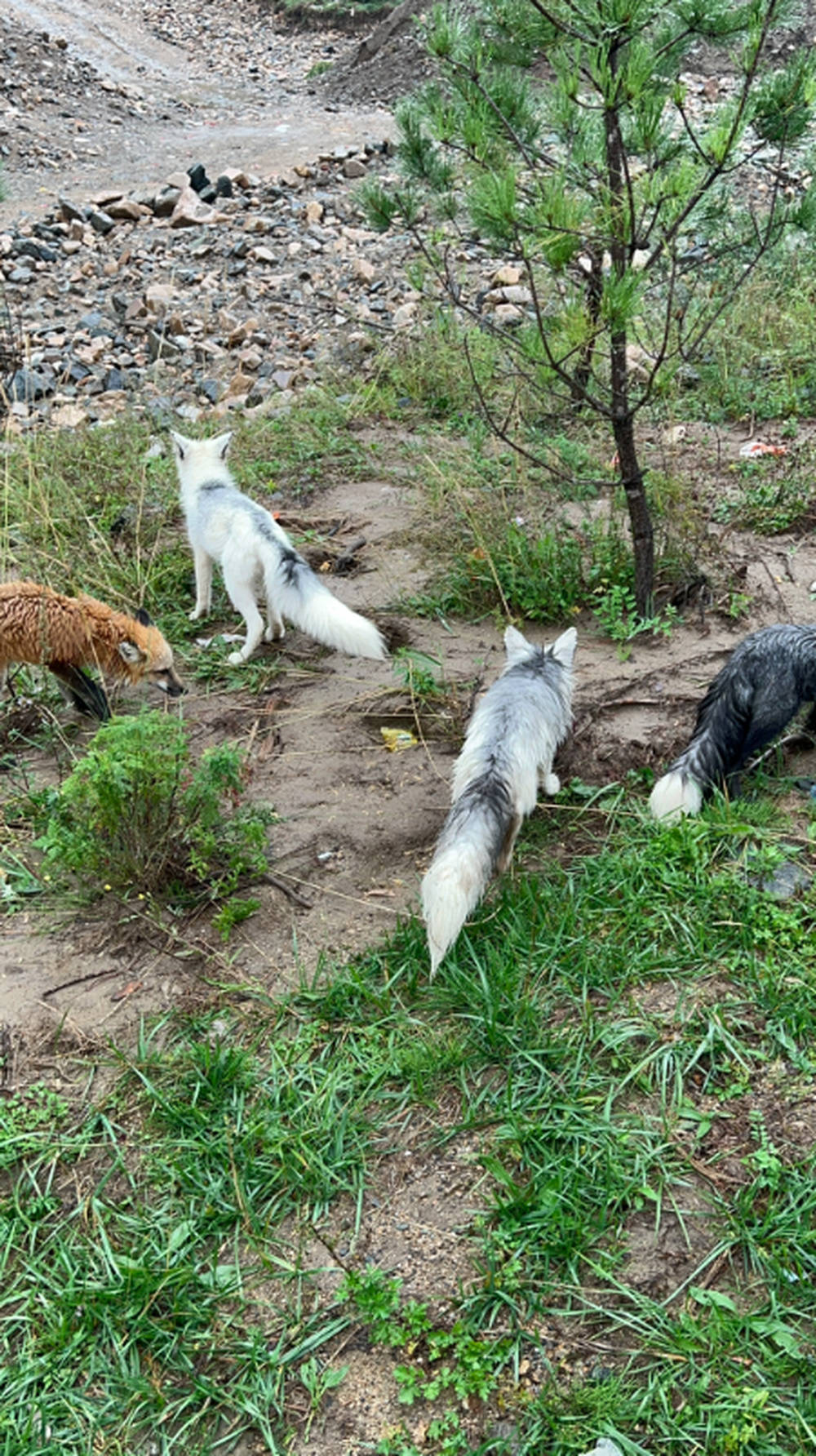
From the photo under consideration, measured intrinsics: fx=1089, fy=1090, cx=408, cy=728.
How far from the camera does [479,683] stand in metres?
5.48

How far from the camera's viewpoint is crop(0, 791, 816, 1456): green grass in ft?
9.05

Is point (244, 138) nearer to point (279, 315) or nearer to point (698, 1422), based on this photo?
point (279, 315)

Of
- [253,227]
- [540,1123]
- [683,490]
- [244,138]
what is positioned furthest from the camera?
[244,138]

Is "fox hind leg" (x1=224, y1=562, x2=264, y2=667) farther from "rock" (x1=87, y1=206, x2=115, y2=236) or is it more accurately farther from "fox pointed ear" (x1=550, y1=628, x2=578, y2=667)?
"rock" (x1=87, y1=206, x2=115, y2=236)

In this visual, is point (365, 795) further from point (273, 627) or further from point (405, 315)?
point (405, 315)

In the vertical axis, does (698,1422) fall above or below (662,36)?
below

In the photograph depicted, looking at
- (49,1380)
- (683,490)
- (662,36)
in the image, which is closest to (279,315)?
(683,490)

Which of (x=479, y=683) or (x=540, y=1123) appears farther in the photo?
(x=479, y=683)

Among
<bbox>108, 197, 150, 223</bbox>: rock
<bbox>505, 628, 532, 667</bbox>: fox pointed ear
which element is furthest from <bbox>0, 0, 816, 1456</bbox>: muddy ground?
<bbox>108, 197, 150, 223</bbox>: rock

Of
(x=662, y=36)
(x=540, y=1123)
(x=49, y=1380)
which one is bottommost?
(x=49, y=1380)

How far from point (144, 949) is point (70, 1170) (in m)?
0.97

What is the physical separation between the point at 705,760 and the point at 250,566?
9.13ft

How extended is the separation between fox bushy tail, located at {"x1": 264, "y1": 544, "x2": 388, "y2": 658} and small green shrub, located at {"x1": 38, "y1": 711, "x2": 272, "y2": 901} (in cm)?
104

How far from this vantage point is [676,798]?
4.36 m
